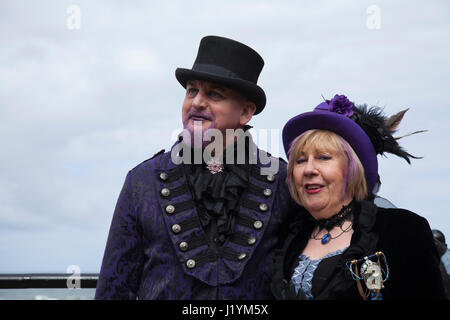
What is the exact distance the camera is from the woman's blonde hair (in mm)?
3570

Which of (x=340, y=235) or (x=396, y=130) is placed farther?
(x=396, y=130)

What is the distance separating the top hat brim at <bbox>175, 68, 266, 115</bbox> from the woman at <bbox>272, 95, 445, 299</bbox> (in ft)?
1.19

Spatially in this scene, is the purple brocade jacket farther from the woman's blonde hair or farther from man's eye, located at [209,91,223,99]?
man's eye, located at [209,91,223,99]

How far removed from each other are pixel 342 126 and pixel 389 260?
35.6 inches

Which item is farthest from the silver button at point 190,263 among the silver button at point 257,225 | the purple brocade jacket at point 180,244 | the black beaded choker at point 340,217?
the black beaded choker at point 340,217

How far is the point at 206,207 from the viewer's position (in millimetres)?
3850

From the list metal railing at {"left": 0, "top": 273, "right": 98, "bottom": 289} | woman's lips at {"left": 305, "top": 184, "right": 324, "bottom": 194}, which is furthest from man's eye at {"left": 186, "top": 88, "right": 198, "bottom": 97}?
metal railing at {"left": 0, "top": 273, "right": 98, "bottom": 289}

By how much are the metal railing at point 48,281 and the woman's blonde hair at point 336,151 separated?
2764 millimetres

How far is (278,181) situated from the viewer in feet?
13.4

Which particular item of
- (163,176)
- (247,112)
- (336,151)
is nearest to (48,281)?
(163,176)

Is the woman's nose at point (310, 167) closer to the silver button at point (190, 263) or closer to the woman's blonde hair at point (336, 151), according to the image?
the woman's blonde hair at point (336, 151)
